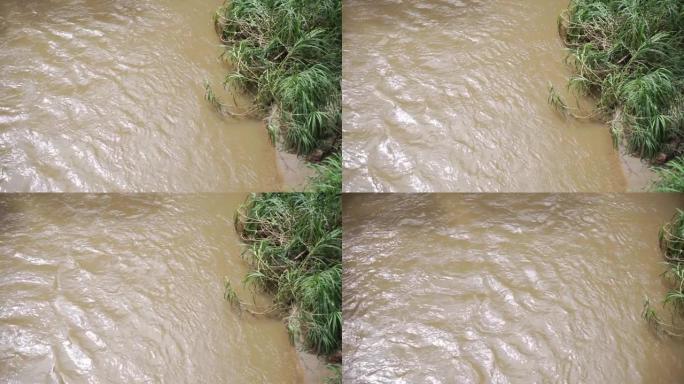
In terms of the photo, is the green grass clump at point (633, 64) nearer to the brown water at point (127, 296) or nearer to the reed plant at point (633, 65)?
the reed plant at point (633, 65)

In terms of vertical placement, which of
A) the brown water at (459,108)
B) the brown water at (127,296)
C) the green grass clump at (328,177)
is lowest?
the brown water at (127,296)

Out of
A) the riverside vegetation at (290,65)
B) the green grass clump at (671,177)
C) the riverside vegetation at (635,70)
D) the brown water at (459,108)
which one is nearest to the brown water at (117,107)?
the riverside vegetation at (290,65)

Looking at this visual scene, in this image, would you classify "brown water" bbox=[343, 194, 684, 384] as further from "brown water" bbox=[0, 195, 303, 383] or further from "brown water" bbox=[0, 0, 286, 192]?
"brown water" bbox=[0, 0, 286, 192]

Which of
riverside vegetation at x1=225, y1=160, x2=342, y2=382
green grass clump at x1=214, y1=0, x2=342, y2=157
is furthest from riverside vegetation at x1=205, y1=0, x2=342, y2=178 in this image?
riverside vegetation at x1=225, y1=160, x2=342, y2=382

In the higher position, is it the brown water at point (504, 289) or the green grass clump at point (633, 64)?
the green grass clump at point (633, 64)

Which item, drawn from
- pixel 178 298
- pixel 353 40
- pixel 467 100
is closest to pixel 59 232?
pixel 178 298

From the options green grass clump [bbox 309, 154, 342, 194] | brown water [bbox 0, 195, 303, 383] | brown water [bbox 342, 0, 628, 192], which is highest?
brown water [bbox 342, 0, 628, 192]

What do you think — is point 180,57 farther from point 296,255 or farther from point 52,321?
point 52,321
